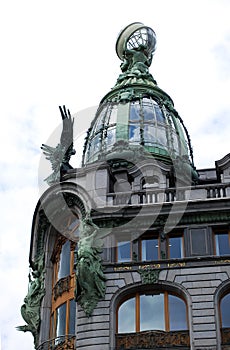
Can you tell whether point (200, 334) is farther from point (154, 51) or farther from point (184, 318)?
point (154, 51)

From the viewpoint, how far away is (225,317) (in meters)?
29.0

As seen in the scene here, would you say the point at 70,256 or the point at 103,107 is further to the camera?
the point at 103,107

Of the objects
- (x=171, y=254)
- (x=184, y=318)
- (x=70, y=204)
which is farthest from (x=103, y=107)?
(x=184, y=318)

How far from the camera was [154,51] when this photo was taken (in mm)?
51938

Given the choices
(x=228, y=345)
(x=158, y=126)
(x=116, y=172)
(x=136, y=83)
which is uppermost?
(x=136, y=83)

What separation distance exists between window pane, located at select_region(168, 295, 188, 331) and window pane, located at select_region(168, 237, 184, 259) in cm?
194

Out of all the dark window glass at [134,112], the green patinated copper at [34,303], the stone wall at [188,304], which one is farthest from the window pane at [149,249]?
the dark window glass at [134,112]

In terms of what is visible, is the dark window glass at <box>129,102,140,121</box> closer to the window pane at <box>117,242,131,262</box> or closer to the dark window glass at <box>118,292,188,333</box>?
the window pane at <box>117,242,131,262</box>

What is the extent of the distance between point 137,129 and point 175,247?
12531mm

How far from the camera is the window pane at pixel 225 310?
28842 millimetres

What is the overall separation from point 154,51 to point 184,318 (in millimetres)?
27633

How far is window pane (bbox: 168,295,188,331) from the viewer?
1142 inches

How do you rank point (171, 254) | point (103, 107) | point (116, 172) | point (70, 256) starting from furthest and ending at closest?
point (103, 107) < point (116, 172) < point (70, 256) < point (171, 254)

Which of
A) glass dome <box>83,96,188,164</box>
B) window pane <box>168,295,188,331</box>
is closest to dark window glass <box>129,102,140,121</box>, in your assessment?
glass dome <box>83,96,188,164</box>
